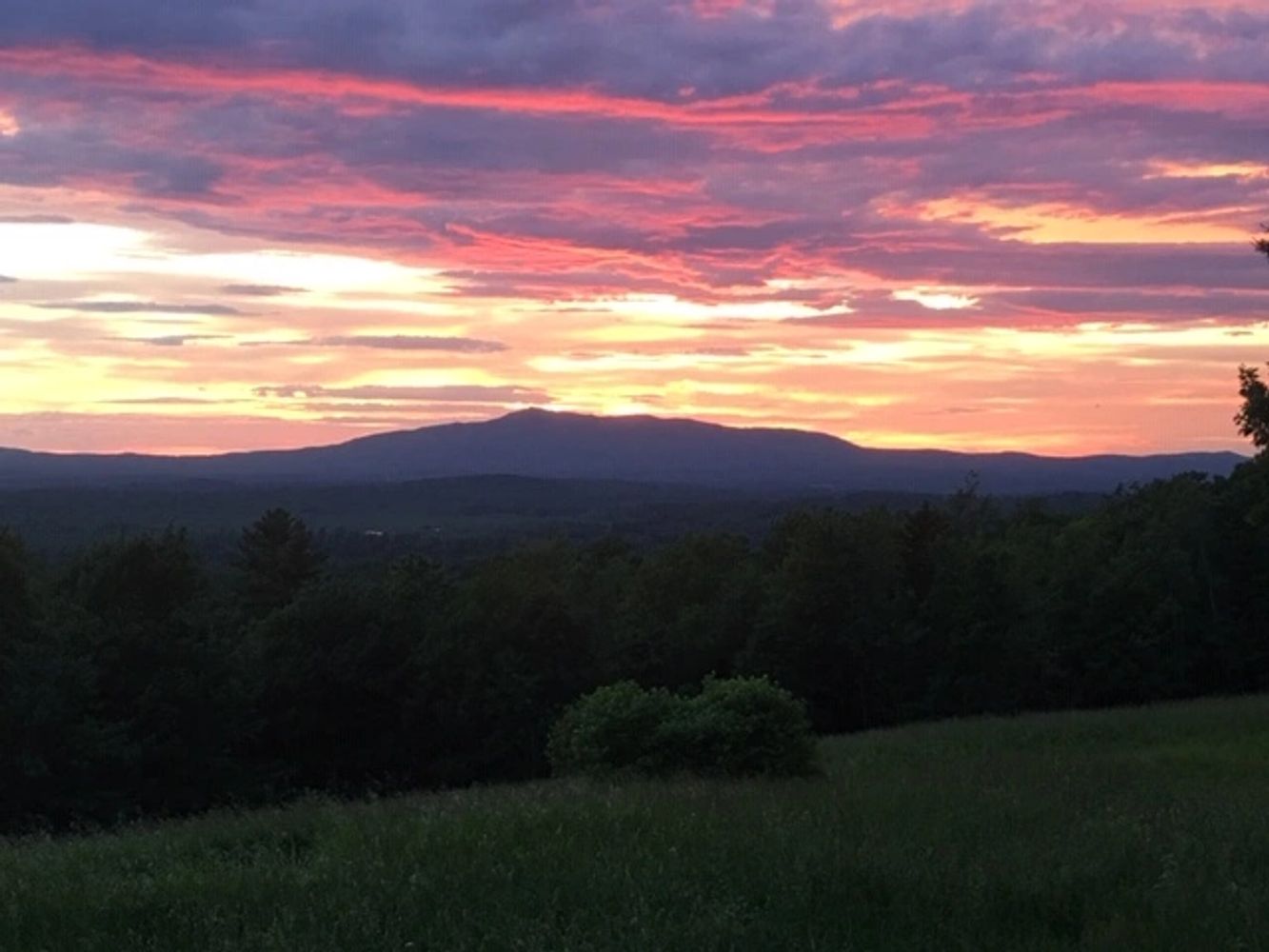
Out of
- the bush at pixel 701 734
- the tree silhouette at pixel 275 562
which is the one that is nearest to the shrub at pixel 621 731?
the bush at pixel 701 734

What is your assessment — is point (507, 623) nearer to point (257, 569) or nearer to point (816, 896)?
point (257, 569)

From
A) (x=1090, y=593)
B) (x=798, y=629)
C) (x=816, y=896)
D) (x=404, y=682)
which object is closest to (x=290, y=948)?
(x=816, y=896)

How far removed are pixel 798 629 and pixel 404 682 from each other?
1329 centimetres

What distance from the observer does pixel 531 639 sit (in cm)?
4291

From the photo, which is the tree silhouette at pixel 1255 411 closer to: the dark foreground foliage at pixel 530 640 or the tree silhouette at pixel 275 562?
the dark foreground foliage at pixel 530 640

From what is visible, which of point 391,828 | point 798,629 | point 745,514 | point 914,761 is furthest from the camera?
point 745,514

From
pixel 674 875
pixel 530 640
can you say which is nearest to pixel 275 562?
pixel 530 640

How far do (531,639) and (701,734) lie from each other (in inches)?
1128

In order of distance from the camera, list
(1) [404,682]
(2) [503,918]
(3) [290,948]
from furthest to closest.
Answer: (1) [404,682] → (2) [503,918] → (3) [290,948]

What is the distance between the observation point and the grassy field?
23.5ft

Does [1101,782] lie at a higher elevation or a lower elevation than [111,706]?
higher

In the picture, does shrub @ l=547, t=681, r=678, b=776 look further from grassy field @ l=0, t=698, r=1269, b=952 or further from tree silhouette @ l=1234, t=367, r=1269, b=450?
tree silhouette @ l=1234, t=367, r=1269, b=450

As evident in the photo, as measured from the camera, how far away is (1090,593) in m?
53.1

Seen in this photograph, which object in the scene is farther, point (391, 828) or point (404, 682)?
point (404, 682)
